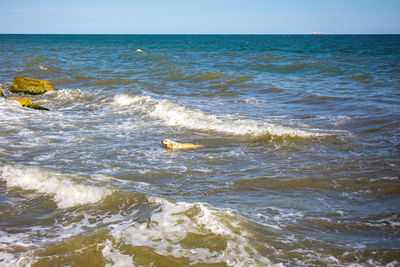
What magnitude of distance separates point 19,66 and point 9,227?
2509 cm

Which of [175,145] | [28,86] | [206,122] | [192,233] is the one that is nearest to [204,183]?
[192,233]

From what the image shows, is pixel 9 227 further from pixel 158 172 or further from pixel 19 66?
pixel 19 66

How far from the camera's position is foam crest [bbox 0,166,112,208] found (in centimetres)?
511

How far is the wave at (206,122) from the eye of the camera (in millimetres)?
8961

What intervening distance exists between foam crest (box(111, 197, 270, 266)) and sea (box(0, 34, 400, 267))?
17mm

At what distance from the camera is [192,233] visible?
4.05 meters

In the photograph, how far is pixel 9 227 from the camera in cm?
429

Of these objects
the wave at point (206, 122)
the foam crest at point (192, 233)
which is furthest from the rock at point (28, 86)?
the foam crest at point (192, 233)

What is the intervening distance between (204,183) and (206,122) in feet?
14.9

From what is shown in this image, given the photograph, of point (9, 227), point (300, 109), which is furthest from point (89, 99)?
point (9, 227)

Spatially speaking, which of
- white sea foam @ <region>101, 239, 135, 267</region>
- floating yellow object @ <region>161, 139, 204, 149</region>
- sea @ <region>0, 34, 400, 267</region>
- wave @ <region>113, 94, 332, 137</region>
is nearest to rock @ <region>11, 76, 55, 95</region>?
sea @ <region>0, 34, 400, 267</region>

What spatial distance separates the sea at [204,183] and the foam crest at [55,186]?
0.08 ft

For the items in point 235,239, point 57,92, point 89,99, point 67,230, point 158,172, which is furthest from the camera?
point 57,92

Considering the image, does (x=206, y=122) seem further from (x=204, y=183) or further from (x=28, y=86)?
(x=28, y=86)
